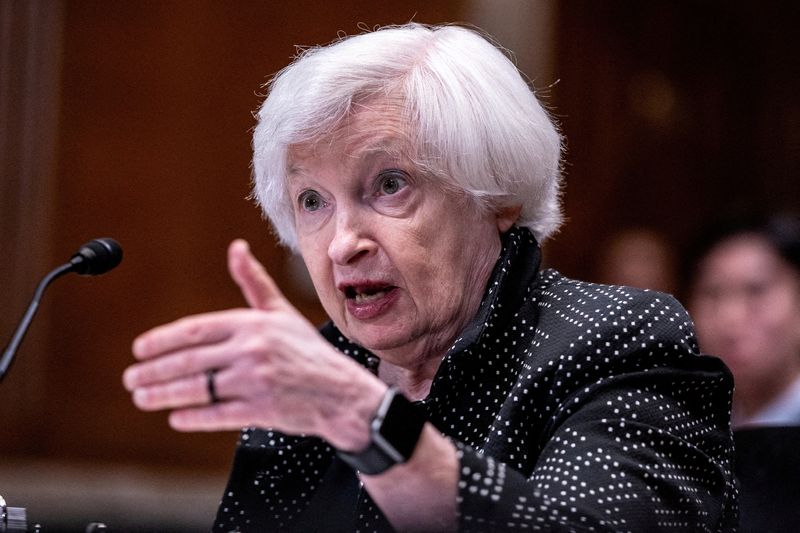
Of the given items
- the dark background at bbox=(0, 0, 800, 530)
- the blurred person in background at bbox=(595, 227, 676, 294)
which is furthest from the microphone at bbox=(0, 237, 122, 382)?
the blurred person in background at bbox=(595, 227, 676, 294)

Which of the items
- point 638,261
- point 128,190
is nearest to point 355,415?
point 128,190

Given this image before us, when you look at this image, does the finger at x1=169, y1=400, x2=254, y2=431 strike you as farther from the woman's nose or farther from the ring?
the woman's nose

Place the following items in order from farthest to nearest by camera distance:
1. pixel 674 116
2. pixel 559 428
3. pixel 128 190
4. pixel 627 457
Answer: pixel 674 116
pixel 128 190
pixel 559 428
pixel 627 457

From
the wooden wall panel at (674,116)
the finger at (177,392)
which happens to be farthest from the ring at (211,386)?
the wooden wall panel at (674,116)

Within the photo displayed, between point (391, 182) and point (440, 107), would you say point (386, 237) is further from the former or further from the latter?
point (440, 107)

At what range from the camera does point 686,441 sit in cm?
175

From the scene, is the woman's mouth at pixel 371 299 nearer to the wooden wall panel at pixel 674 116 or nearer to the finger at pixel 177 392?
the finger at pixel 177 392

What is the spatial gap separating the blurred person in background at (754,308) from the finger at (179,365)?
123 inches

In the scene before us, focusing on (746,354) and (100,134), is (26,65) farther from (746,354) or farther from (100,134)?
(746,354)

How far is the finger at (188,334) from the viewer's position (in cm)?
137

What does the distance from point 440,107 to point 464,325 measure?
0.40 metres

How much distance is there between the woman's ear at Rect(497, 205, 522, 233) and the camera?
2166mm

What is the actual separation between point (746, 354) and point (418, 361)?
241 centimetres

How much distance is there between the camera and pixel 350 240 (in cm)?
202
